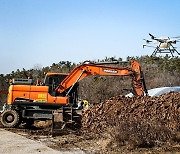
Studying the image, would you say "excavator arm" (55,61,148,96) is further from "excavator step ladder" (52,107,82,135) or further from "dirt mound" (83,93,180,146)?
"dirt mound" (83,93,180,146)

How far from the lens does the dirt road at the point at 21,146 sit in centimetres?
1137

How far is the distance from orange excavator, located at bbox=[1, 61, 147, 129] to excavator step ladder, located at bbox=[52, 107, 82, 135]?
37 cm

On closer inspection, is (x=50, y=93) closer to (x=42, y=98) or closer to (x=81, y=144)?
(x=42, y=98)

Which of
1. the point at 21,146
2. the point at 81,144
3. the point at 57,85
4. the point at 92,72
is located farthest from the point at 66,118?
the point at 21,146

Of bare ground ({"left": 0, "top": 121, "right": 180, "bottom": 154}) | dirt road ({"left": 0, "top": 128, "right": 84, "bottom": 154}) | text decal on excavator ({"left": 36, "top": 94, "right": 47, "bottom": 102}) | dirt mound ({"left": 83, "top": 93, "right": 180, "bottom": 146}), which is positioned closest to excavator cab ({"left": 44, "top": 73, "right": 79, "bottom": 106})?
text decal on excavator ({"left": 36, "top": 94, "right": 47, "bottom": 102})

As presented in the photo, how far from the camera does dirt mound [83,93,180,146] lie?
11.5 metres

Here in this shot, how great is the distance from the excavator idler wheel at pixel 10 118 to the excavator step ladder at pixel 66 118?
2.10 meters

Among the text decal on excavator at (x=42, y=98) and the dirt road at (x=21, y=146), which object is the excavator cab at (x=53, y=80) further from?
the dirt road at (x=21, y=146)

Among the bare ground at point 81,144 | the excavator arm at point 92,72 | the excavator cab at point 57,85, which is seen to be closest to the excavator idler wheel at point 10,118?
the bare ground at point 81,144

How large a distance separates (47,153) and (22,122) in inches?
298

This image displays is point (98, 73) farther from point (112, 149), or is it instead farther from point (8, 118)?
point (112, 149)

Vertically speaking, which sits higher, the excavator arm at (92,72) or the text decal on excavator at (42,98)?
the excavator arm at (92,72)

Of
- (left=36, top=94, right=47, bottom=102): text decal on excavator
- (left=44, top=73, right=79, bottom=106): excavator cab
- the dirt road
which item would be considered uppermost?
(left=44, top=73, right=79, bottom=106): excavator cab

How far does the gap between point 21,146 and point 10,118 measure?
5413mm
